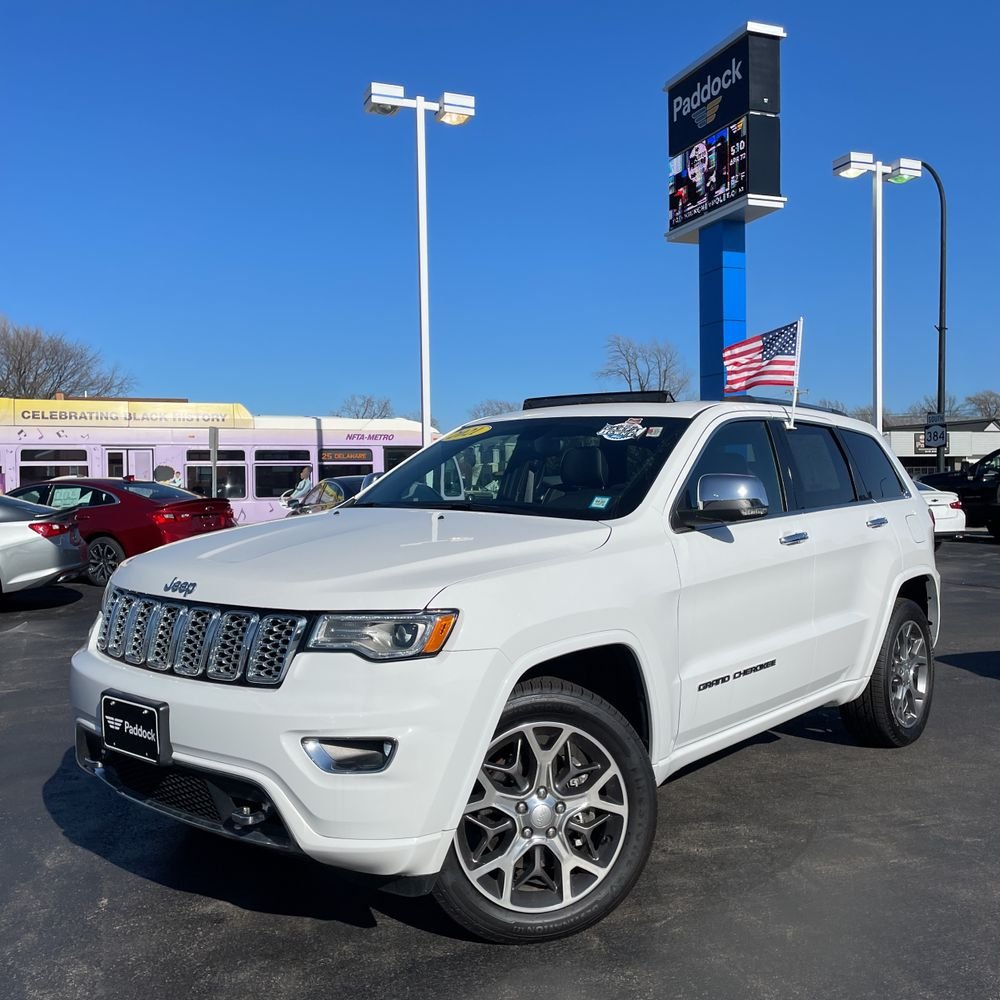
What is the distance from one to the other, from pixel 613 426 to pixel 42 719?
4189 mm

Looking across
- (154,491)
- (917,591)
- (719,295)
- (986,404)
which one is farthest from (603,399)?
(986,404)

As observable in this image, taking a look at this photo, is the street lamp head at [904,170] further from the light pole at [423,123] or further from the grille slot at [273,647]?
the grille slot at [273,647]

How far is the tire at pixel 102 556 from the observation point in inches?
534

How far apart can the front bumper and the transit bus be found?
725 inches

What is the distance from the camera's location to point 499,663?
2.92 metres

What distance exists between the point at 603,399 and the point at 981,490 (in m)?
17.4

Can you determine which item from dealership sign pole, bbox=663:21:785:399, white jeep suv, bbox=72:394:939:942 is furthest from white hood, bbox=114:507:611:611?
dealership sign pole, bbox=663:21:785:399

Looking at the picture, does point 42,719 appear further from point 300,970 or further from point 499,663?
point 499,663

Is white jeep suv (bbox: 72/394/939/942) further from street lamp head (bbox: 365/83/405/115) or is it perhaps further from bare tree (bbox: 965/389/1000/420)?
bare tree (bbox: 965/389/1000/420)

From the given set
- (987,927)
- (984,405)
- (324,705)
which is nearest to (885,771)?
(987,927)

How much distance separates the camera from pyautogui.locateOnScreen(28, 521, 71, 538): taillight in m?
11.0

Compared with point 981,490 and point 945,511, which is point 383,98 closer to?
point 945,511

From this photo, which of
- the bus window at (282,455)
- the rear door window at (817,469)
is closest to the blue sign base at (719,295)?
the bus window at (282,455)

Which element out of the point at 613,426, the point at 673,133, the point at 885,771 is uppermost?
the point at 673,133
